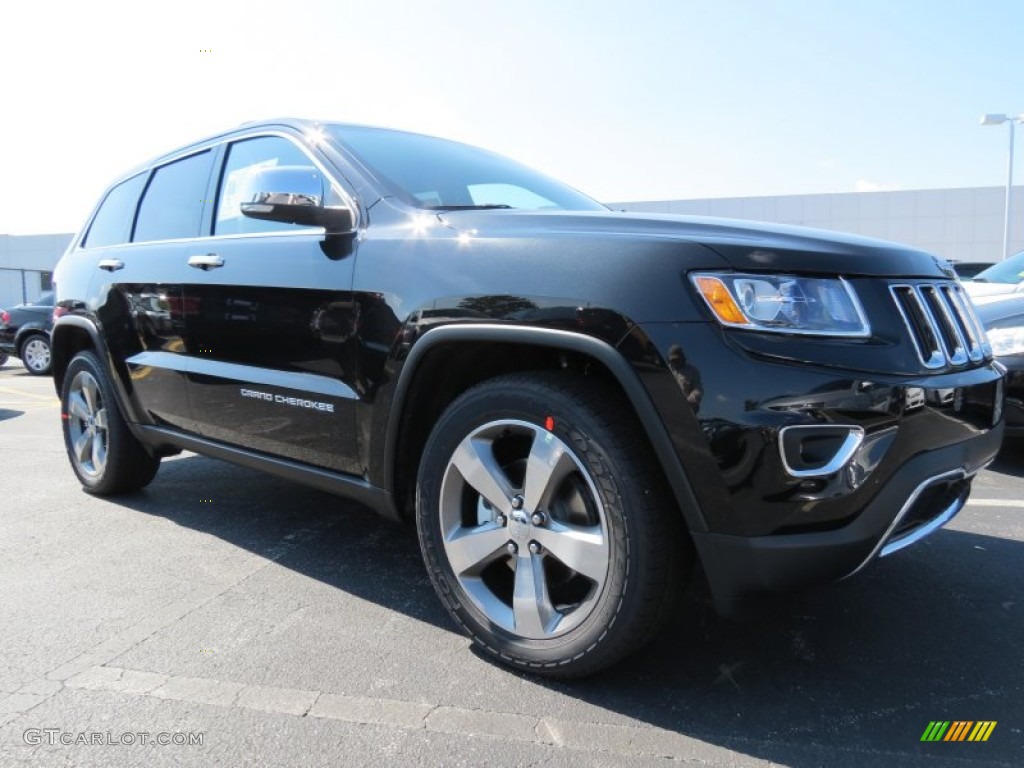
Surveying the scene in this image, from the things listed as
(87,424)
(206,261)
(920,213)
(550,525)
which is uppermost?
(920,213)

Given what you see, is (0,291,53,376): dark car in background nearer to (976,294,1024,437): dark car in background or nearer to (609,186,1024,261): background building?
(976,294,1024,437): dark car in background

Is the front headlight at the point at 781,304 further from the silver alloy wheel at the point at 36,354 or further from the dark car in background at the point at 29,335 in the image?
the silver alloy wheel at the point at 36,354

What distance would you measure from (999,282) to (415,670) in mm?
5939

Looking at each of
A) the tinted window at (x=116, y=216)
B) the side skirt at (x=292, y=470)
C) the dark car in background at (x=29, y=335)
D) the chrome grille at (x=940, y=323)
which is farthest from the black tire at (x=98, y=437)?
the dark car in background at (x=29, y=335)

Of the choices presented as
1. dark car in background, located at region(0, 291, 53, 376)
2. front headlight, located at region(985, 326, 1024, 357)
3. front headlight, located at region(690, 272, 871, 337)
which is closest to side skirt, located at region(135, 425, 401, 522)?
front headlight, located at region(690, 272, 871, 337)

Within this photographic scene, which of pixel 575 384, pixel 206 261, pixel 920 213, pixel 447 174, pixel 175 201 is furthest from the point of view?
pixel 920 213

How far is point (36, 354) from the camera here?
45.1ft

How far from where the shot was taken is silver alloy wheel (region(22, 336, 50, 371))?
13.7 m

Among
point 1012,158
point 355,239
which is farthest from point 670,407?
point 1012,158

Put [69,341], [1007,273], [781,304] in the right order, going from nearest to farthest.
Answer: [781,304], [69,341], [1007,273]

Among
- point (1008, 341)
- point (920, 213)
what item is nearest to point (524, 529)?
point (1008, 341)

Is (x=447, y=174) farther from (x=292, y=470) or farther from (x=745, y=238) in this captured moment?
(x=745, y=238)

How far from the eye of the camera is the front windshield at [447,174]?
9.41 ft

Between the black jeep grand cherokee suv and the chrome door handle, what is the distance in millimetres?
16
